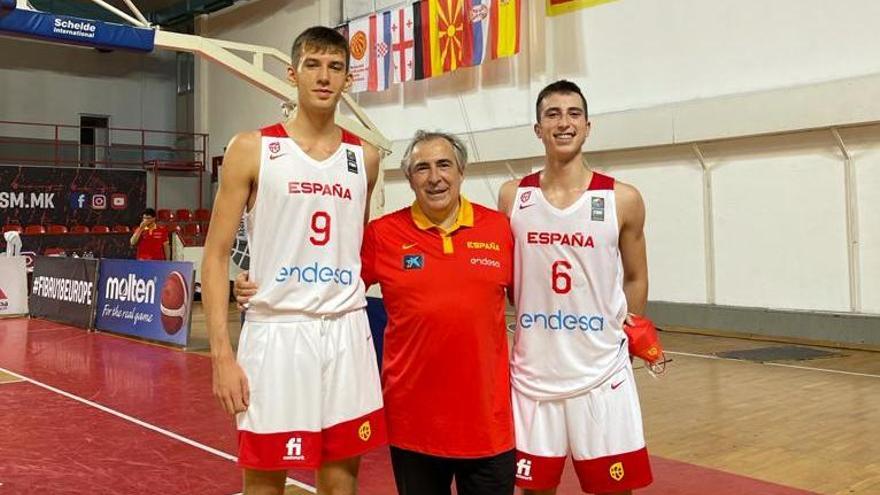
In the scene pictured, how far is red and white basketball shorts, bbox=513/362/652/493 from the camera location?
9.08ft

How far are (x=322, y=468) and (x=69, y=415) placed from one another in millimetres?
4754

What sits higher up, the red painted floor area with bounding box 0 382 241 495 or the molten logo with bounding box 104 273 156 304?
the molten logo with bounding box 104 273 156 304

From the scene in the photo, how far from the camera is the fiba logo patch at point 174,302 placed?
416 inches

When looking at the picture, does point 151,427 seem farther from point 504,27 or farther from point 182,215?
point 182,215

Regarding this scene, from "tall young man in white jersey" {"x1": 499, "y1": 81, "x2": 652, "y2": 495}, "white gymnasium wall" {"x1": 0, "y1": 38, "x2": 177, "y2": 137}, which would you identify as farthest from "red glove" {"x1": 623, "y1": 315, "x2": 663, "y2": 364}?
"white gymnasium wall" {"x1": 0, "y1": 38, "x2": 177, "y2": 137}

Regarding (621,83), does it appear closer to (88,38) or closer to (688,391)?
(688,391)

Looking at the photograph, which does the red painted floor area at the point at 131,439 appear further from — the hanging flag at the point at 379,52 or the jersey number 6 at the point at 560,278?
the hanging flag at the point at 379,52

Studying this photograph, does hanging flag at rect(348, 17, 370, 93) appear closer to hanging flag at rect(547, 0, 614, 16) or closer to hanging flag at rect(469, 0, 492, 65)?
hanging flag at rect(469, 0, 492, 65)

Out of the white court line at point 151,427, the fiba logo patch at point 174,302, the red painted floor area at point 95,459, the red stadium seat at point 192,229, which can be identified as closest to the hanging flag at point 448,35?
the fiba logo patch at point 174,302

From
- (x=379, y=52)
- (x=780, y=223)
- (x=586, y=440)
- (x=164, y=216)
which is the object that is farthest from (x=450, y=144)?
(x=164, y=216)

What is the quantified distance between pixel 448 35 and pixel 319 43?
13404mm

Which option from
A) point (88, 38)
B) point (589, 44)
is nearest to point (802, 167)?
point (589, 44)

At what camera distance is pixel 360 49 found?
17.7 metres

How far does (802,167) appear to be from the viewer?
11.3 metres
